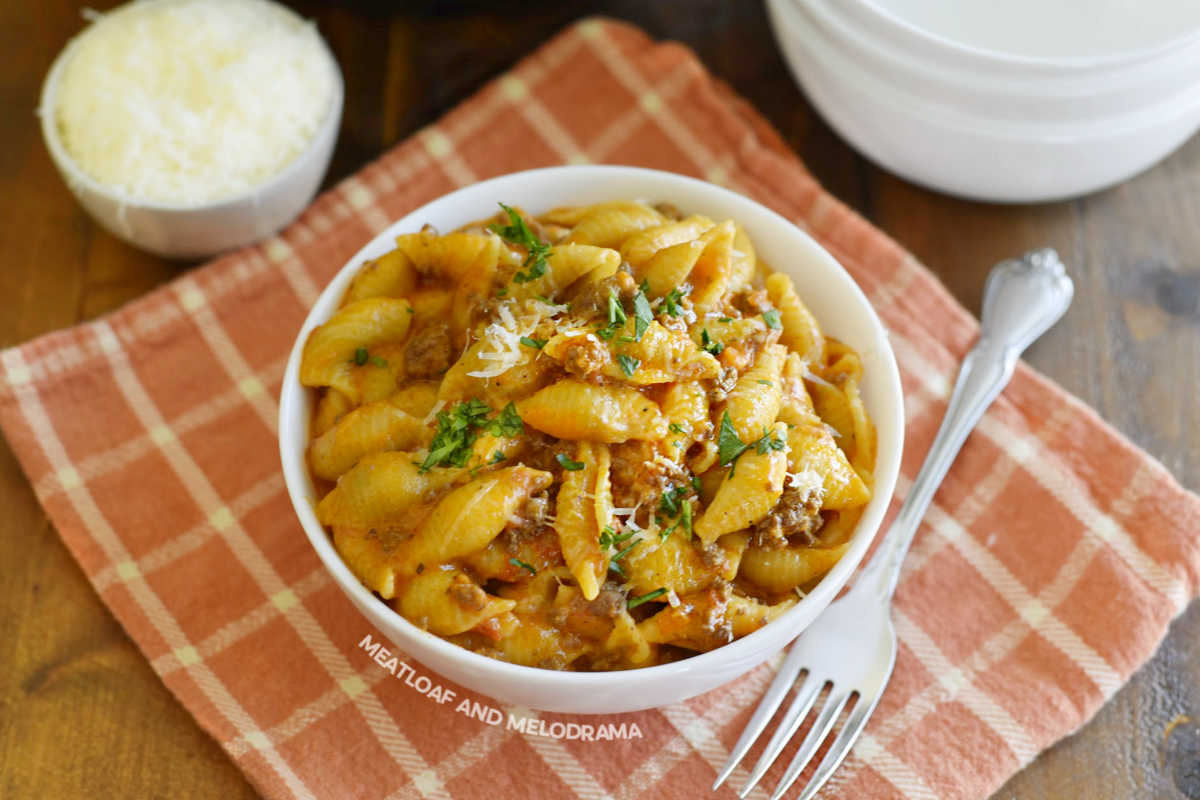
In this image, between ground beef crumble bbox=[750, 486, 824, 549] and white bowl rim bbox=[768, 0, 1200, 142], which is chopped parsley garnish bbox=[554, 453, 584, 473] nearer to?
ground beef crumble bbox=[750, 486, 824, 549]

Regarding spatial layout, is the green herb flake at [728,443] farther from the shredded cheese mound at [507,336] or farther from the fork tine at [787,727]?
the fork tine at [787,727]

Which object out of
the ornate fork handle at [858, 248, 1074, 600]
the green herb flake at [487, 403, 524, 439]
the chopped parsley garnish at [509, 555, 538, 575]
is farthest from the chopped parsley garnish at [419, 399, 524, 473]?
the ornate fork handle at [858, 248, 1074, 600]

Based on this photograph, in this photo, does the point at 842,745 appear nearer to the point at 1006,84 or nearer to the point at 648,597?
the point at 648,597

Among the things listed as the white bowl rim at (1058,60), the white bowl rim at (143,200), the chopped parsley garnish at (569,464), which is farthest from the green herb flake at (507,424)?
the white bowl rim at (1058,60)

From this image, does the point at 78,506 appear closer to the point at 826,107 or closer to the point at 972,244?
the point at 826,107

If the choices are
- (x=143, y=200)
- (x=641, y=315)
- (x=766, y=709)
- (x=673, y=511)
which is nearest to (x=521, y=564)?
(x=673, y=511)

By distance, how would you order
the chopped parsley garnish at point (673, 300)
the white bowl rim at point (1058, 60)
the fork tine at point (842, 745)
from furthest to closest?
the white bowl rim at point (1058, 60) → the fork tine at point (842, 745) → the chopped parsley garnish at point (673, 300)

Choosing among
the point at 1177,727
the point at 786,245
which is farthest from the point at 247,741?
the point at 1177,727
